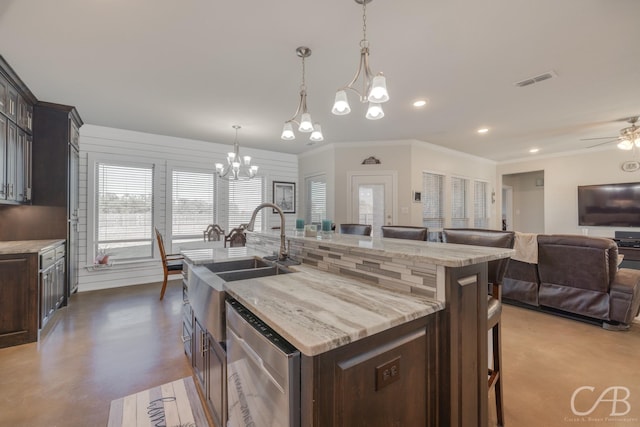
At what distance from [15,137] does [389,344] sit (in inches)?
172

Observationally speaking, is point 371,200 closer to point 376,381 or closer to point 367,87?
point 367,87

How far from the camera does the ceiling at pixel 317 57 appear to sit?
2.00 meters

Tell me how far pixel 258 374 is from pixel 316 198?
5.36 meters

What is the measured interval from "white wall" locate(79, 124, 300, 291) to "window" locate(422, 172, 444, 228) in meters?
3.88

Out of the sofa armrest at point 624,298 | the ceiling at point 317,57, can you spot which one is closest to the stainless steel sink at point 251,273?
the ceiling at point 317,57

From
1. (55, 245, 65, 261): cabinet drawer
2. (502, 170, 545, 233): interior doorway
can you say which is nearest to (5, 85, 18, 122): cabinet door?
(55, 245, 65, 261): cabinet drawer

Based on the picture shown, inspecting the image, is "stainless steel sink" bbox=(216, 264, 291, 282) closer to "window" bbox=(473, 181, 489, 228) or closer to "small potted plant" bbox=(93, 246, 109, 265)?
"small potted plant" bbox=(93, 246, 109, 265)

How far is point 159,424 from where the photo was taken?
175 cm

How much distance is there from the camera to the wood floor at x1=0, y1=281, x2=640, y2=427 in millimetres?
1796

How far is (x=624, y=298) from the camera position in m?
2.79

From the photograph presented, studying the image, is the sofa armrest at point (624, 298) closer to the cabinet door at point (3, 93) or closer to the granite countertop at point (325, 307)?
the granite countertop at point (325, 307)

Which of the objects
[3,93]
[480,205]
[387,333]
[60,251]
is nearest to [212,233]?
[60,251]

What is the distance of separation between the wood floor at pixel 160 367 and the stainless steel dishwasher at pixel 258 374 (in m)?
1.24

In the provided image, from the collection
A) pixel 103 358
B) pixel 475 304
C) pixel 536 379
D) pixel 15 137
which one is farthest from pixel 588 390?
pixel 15 137
